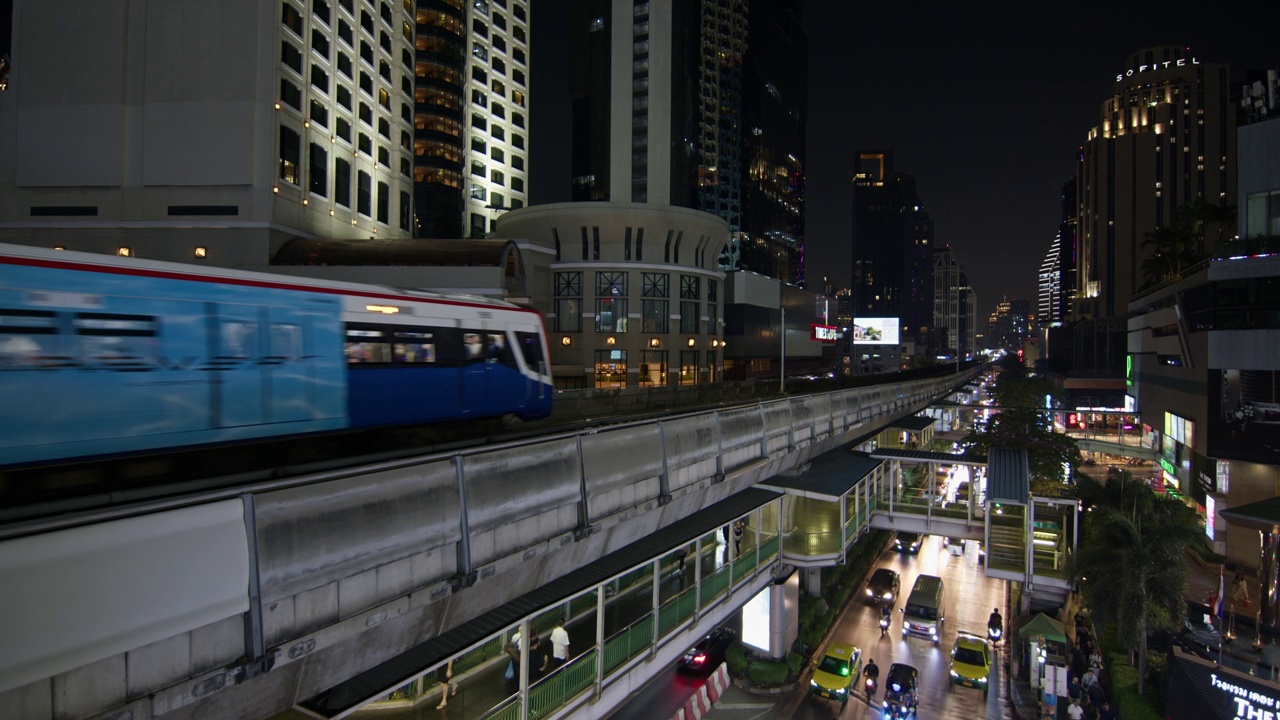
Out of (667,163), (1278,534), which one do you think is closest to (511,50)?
(667,163)

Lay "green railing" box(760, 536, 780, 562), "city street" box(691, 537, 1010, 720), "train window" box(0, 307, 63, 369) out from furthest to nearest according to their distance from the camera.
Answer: "city street" box(691, 537, 1010, 720) → "green railing" box(760, 536, 780, 562) → "train window" box(0, 307, 63, 369)

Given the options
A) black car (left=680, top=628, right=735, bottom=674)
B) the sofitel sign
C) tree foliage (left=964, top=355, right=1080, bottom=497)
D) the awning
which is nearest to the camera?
the awning

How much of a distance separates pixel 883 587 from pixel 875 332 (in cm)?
9856

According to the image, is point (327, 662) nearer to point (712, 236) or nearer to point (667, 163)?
point (712, 236)

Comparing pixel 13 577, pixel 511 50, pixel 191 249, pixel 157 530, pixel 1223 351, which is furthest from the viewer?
pixel 511 50

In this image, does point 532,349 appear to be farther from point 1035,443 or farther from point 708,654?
point 1035,443

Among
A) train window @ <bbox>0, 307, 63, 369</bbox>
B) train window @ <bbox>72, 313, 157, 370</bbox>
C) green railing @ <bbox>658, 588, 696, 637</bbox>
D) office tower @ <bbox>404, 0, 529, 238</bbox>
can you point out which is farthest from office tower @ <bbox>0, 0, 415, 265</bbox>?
green railing @ <bbox>658, 588, 696, 637</bbox>

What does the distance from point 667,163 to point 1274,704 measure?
266 ft

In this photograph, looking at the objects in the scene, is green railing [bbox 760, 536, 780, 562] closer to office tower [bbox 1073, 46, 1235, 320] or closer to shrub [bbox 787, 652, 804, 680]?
shrub [bbox 787, 652, 804, 680]

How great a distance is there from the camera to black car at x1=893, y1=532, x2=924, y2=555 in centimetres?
3616

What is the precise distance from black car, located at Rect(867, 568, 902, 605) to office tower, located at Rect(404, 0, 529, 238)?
55.4 metres

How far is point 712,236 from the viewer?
6172cm

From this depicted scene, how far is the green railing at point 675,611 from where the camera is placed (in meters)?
12.4

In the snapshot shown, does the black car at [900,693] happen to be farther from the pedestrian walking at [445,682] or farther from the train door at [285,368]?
the train door at [285,368]
